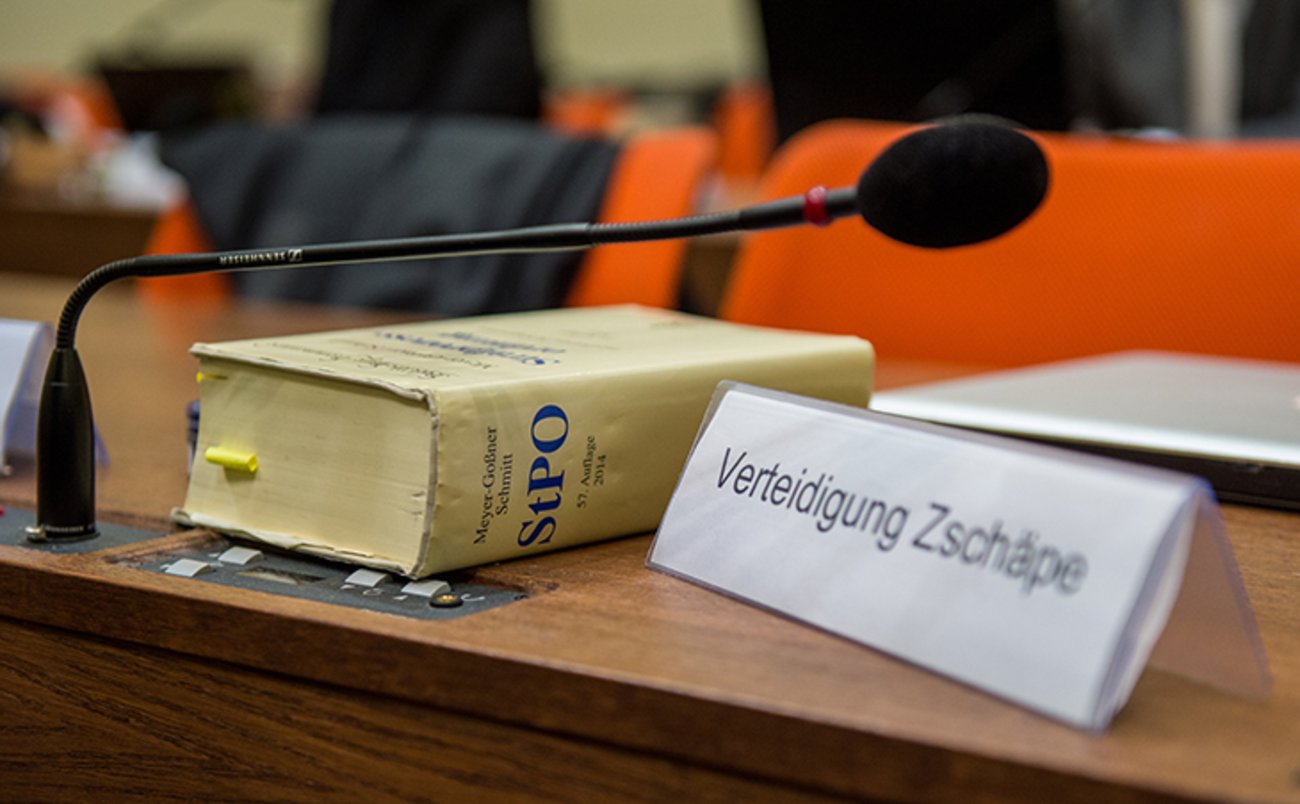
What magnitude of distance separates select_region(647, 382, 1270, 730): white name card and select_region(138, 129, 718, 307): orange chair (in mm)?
901

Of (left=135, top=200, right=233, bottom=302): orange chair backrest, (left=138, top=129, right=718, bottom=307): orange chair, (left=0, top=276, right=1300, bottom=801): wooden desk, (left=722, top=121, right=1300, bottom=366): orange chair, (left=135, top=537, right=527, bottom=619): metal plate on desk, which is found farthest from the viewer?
(left=135, top=200, right=233, bottom=302): orange chair backrest

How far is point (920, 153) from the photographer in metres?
0.49

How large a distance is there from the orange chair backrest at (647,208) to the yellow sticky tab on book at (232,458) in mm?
872

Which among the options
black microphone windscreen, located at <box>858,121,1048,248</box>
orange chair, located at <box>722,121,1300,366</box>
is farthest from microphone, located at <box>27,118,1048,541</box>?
orange chair, located at <box>722,121,1300,366</box>

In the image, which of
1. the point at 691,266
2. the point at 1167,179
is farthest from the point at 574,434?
the point at 691,266

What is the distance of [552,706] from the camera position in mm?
408

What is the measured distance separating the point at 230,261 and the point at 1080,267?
921mm

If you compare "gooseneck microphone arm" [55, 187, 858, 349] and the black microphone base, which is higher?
"gooseneck microphone arm" [55, 187, 858, 349]

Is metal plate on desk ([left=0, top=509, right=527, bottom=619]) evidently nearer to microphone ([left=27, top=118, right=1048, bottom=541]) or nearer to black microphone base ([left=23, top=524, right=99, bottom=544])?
black microphone base ([left=23, top=524, right=99, bottom=544])

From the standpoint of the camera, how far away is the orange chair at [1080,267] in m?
1.18

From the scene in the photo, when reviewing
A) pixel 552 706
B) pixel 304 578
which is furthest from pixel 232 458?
pixel 552 706

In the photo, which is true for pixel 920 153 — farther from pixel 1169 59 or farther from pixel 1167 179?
pixel 1169 59

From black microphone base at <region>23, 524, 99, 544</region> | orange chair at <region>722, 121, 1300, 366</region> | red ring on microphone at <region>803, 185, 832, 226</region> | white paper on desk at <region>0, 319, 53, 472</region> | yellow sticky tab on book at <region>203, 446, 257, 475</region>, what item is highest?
red ring on microphone at <region>803, 185, 832, 226</region>

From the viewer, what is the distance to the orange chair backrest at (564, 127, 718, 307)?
1.40 metres
